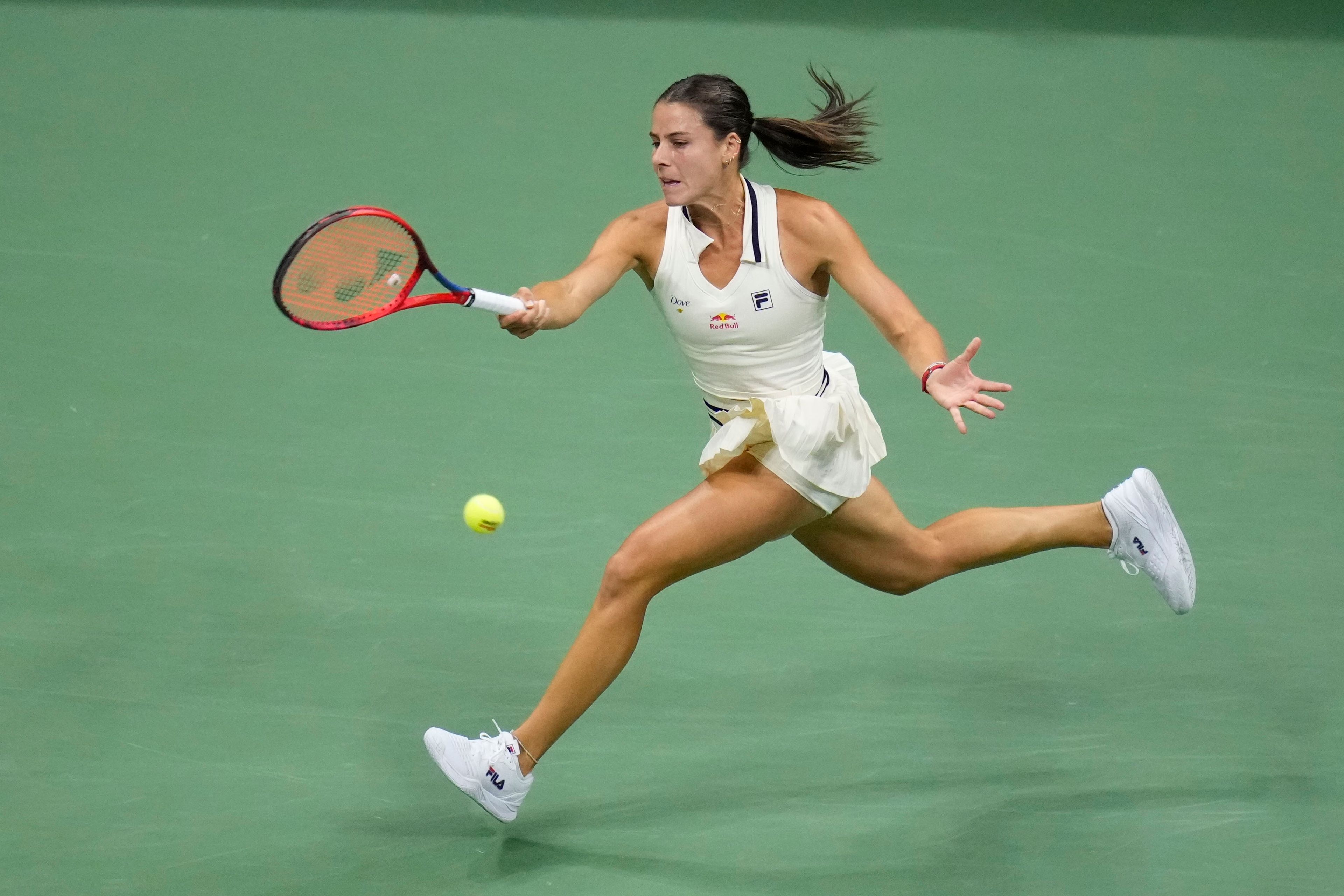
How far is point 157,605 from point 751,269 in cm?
199

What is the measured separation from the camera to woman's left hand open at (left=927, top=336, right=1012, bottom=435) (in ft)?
10.4

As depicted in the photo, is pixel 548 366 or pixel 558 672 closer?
pixel 558 672

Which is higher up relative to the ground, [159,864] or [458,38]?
[458,38]

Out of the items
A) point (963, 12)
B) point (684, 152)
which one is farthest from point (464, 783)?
point (963, 12)

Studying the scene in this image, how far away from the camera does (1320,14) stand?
25.6ft

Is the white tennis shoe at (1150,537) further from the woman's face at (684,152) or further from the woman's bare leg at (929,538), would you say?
the woman's face at (684,152)

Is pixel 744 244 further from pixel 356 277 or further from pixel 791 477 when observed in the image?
pixel 356 277

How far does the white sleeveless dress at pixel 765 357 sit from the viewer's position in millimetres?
3541

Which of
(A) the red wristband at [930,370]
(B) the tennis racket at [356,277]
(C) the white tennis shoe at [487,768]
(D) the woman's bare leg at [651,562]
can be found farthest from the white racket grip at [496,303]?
(C) the white tennis shoe at [487,768]

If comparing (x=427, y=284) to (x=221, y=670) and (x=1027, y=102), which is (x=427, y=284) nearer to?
(x=221, y=670)

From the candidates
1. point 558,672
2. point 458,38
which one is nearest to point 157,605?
point 558,672

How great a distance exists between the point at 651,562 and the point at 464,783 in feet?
2.29

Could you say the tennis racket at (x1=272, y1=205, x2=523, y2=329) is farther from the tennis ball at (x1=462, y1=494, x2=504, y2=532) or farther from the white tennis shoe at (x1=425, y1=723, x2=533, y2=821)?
the white tennis shoe at (x1=425, y1=723, x2=533, y2=821)

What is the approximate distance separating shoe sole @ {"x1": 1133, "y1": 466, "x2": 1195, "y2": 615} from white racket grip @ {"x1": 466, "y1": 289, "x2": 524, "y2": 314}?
66.1 inches
